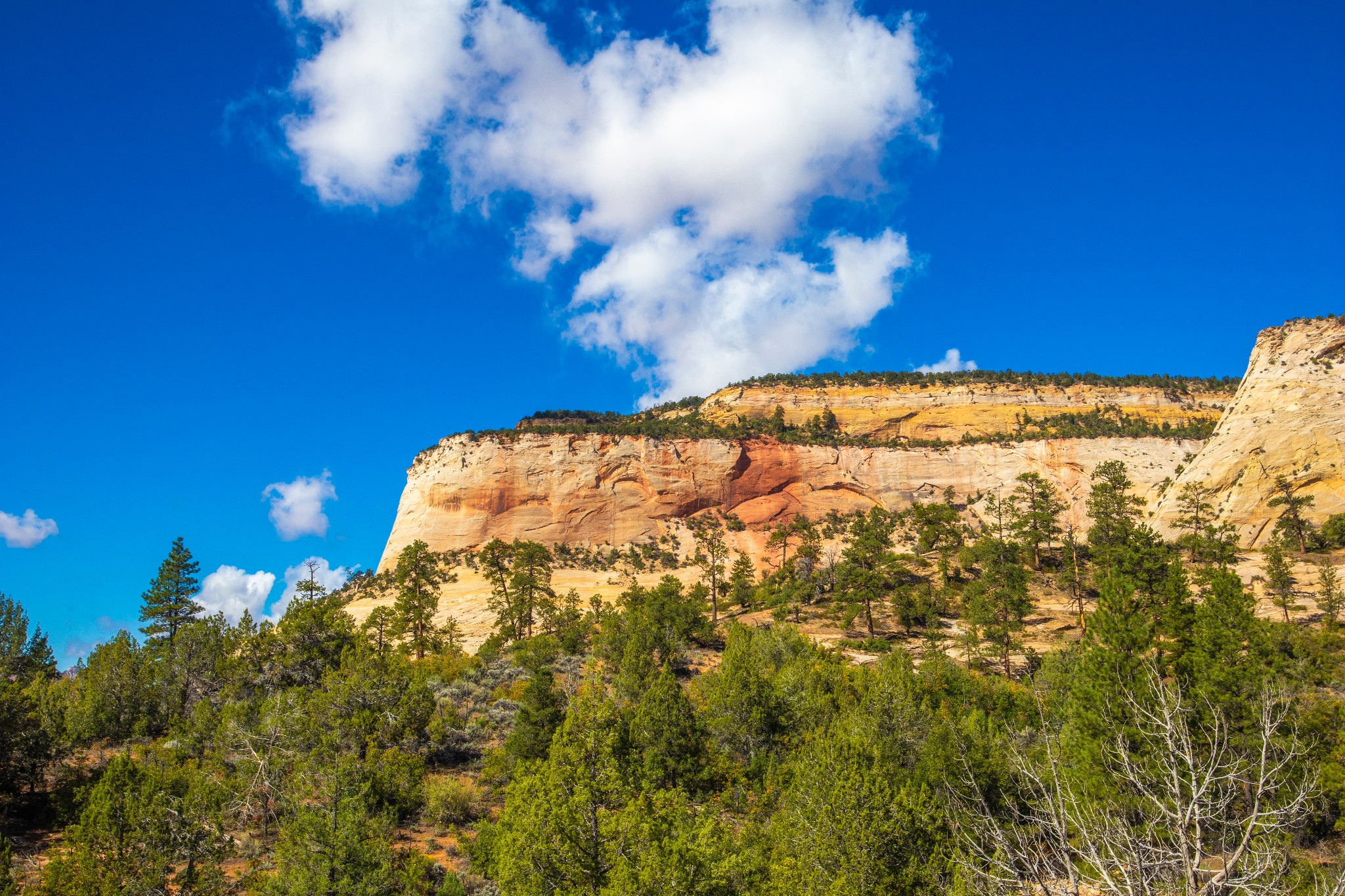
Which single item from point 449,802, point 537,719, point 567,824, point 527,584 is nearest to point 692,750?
point 537,719

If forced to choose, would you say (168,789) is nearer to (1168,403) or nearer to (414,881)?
(414,881)

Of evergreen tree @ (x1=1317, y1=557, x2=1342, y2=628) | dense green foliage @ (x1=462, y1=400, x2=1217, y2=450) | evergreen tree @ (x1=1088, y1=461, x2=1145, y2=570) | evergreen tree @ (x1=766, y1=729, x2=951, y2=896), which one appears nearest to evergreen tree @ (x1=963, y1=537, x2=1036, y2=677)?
evergreen tree @ (x1=1088, y1=461, x2=1145, y2=570)

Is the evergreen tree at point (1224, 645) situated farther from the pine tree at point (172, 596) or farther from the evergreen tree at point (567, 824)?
the pine tree at point (172, 596)

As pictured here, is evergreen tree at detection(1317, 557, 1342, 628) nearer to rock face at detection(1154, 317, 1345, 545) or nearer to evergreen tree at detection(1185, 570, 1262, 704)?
rock face at detection(1154, 317, 1345, 545)

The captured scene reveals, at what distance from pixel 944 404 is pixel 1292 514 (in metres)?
49.9

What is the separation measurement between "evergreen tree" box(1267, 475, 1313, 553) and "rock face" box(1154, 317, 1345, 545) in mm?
577

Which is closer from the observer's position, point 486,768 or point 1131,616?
point 1131,616

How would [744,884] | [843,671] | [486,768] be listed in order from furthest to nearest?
[843,671], [486,768], [744,884]

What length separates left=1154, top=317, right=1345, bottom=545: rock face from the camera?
53500 mm

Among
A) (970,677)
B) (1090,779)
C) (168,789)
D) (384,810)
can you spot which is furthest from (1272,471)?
(168,789)

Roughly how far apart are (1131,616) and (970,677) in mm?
13330

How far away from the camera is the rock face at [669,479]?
3191 inches

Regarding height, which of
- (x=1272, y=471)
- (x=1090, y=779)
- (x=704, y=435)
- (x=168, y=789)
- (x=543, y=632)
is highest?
(x=704, y=435)

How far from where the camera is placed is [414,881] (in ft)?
62.5
